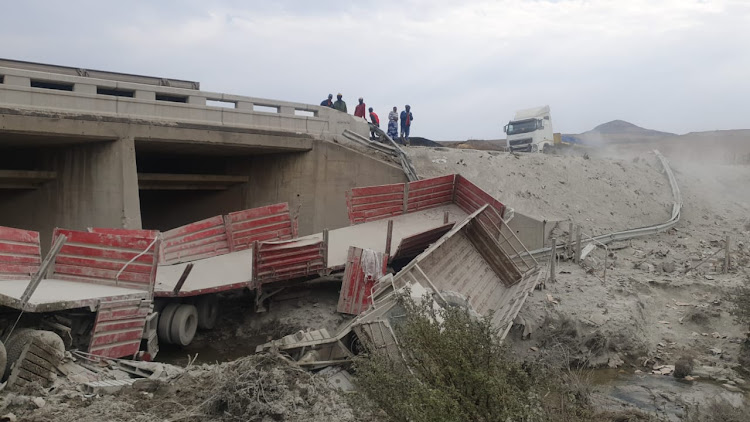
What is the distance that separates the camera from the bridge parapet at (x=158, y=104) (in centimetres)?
1351

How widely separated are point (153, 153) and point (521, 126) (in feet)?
70.4

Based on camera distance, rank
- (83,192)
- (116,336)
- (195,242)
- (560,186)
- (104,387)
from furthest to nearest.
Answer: (560,186) < (83,192) < (195,242) < (116,336) < (104,387)

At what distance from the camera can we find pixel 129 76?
1744 centimetres

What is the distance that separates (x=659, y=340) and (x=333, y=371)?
830 centimetres

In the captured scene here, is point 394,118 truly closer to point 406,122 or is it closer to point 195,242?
point 406,122

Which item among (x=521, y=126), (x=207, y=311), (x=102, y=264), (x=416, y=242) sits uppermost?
(x=521, y=126)

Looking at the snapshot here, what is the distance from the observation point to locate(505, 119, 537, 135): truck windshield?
114 ft

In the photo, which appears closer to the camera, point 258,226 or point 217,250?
point 217,250

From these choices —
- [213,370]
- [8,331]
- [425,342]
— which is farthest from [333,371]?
[8,331]

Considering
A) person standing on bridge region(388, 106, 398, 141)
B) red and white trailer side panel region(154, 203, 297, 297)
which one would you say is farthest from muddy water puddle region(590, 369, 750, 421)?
person standing on bridge region(388, 106, 398, 141)

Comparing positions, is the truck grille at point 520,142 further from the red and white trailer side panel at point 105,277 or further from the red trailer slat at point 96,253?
the red trailer slat at point 96,253

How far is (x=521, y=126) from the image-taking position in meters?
35.1

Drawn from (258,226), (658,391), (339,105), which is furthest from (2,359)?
(339,105)

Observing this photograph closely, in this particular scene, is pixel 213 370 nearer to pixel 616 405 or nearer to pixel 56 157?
pixel 616 405
